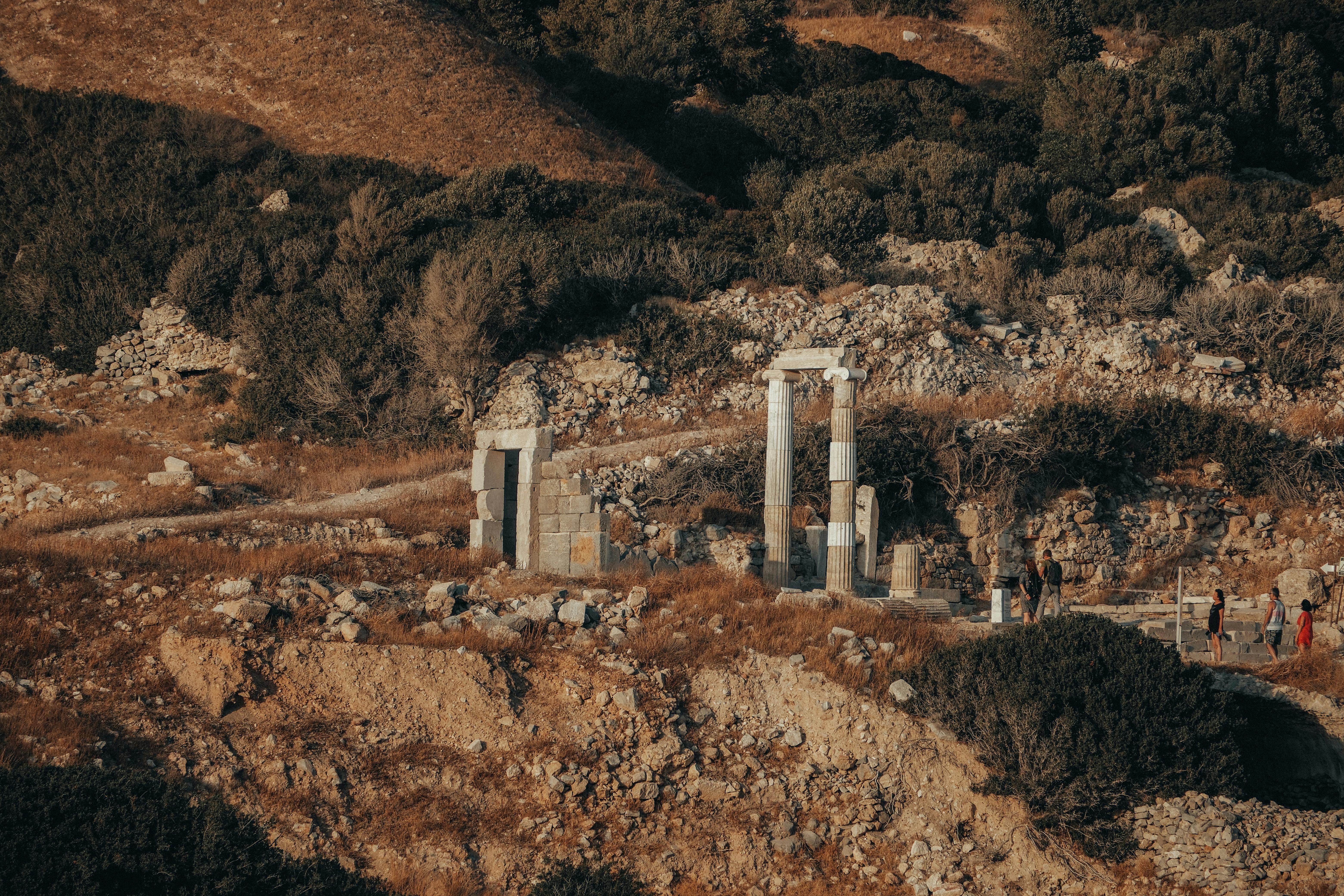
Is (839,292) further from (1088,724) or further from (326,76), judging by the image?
(326,76)

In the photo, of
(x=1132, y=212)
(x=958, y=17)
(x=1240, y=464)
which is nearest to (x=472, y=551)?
(x=1240, y=464)

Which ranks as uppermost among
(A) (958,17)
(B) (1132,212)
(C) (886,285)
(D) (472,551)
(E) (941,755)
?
(A) (958,17)

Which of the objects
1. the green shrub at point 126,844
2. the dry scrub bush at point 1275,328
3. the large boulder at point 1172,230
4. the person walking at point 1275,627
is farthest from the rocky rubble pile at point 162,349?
the large boulder at point 1172,230

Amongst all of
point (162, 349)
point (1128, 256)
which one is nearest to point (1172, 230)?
point (1128, 256)

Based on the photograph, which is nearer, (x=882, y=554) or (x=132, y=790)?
(x=132, y=790)

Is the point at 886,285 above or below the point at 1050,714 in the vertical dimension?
above

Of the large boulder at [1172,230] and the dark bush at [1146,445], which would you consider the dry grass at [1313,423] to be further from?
the large boulder at [1172,230]

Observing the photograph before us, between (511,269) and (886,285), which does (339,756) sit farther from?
(886,285)
